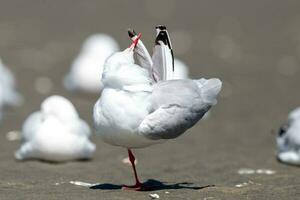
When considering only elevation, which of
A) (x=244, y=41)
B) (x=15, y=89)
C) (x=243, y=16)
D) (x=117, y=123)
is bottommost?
(x=117, y=123)

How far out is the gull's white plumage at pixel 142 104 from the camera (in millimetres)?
5480

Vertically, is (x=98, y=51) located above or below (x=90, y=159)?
above

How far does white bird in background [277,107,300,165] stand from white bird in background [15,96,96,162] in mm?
1819

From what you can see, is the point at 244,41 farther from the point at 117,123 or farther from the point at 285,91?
the point at 117,123

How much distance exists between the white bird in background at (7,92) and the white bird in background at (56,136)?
6.67ft

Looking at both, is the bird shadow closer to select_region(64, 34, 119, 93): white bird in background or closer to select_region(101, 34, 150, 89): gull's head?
select_region(101, 34, 150, 89): gull's head

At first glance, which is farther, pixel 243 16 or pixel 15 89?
pixel 243 16

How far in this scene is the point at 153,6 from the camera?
15.3 m

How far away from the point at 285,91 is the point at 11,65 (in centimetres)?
405

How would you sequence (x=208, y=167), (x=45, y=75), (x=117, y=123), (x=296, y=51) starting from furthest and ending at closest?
(x=296, y=51)
(x=45, y=75)
(x=208, y=167)
(x=117, y=123)

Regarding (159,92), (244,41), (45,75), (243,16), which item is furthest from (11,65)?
(159,92)

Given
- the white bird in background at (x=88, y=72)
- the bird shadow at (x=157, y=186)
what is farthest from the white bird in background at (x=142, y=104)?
the white bird in background at (x=88, y=72)

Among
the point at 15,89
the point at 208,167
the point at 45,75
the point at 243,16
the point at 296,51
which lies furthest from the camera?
the point at 243,16

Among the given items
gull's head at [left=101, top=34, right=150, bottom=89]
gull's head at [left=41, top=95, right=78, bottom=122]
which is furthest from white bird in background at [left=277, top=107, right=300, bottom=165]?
gull's head at [left=101, top=34, right=150, bottom=89]
